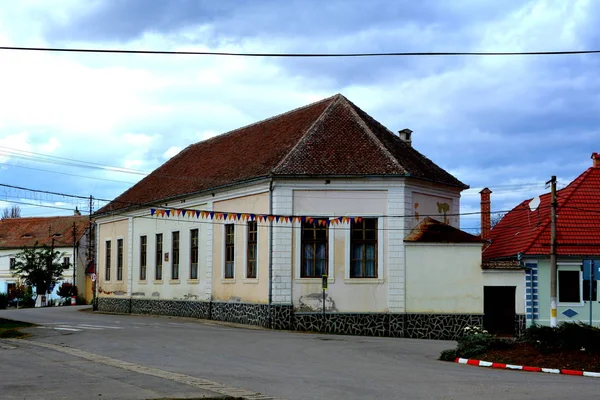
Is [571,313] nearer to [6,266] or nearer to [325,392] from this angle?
[325,392]

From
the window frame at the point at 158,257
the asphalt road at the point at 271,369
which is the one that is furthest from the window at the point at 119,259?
the asphalt road at the point at 271,369

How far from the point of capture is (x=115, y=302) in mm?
43094

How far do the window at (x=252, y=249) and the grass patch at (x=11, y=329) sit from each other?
8837 mm

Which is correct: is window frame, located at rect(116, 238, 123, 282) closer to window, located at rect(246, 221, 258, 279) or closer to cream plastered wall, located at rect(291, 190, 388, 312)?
window, located at rect(246, 221, 258, 279)

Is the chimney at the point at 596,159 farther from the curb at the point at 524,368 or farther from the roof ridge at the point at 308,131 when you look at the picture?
the curb at the point at 524,368

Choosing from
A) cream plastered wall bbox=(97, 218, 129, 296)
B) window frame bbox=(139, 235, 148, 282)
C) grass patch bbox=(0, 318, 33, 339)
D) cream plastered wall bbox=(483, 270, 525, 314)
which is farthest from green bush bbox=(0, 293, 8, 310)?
cream plastered wall bbox=(483, 270, 525, 314)

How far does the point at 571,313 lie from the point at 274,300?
1151cm

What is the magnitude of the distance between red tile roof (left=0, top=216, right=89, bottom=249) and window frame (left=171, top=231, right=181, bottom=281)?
34.2 meters

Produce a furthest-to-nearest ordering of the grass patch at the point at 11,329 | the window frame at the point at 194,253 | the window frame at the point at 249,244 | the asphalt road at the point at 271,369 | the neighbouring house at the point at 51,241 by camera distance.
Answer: the neighbouring house at the point at 51,241, the window frame at the point at 194,253, the window frame at the point at 249,244, the grass patch at the point at 11,329, the asphalt road at the point at 271,369

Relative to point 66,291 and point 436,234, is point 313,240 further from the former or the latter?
point 66,291

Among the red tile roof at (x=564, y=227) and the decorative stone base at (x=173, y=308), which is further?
the decorative stone base at (x=173, y=308)

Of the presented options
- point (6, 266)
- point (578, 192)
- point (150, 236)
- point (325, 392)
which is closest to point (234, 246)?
point (150, 236)

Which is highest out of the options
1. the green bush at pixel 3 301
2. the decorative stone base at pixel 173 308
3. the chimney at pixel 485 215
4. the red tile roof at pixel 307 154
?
the red tile roof at pixel 307 154

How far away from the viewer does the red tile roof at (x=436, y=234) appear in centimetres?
2936
